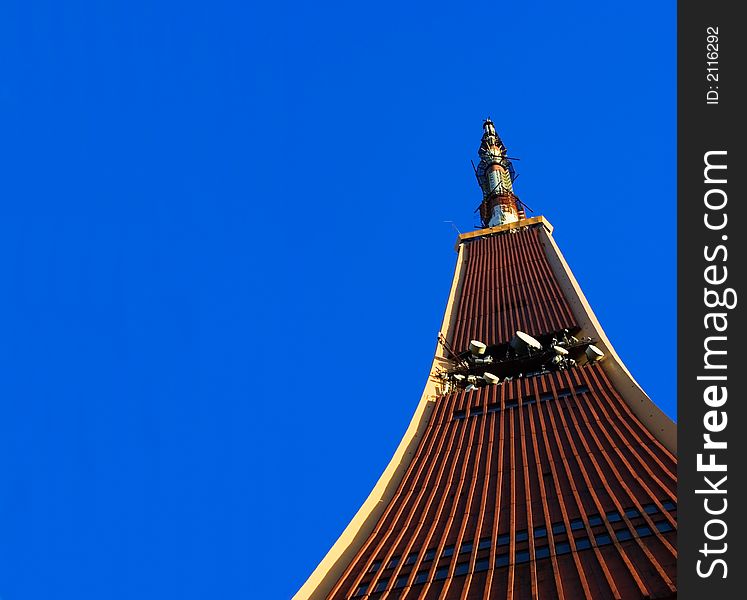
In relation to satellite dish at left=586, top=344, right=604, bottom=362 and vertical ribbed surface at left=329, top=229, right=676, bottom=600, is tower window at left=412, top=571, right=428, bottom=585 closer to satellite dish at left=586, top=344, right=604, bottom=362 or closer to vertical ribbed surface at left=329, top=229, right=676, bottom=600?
vertical ribbed surface at left=329, top=229, right=676, bottom=600

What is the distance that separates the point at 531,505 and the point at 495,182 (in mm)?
65603

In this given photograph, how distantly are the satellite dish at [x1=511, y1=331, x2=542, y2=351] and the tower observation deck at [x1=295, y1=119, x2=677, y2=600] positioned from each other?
0.38 ft

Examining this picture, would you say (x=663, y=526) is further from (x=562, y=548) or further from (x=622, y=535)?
(x=562, y=548)

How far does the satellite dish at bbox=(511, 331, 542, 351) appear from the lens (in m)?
49.9

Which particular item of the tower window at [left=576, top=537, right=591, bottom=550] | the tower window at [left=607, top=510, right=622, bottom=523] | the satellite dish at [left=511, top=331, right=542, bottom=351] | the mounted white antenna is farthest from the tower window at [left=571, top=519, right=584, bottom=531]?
the satellite dish at [left=511, top=331, right=542, bottom=351]

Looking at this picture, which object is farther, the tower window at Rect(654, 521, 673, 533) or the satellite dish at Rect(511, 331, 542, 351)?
the satellite dish at Rect(511, 331, 542, 351)

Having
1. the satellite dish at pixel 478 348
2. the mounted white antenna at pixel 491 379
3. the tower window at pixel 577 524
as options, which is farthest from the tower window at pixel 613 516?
the satellite dish at pixel 478 348

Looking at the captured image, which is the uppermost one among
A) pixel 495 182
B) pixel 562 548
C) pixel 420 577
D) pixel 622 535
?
pixel 495 182

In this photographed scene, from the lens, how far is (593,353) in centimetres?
4744

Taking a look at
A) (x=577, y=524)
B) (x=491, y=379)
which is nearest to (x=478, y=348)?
(x=491, y=379)
